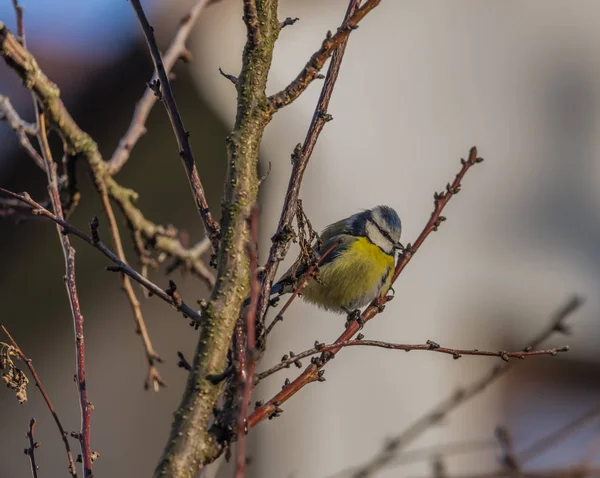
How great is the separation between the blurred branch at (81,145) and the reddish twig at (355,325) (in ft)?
2.38

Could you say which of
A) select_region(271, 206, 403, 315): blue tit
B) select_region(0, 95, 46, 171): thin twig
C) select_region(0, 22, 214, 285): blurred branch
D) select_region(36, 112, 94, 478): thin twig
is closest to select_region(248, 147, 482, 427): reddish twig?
select_region(36, 112, 94, 478): thin twig

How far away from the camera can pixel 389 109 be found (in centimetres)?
659

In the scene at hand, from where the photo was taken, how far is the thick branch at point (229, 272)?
1.06 m

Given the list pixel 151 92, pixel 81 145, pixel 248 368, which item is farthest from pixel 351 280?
pixel 248 368

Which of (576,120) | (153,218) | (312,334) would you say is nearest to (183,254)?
(153,218)

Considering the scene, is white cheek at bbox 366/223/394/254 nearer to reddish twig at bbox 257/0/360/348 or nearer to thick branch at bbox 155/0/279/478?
reddish twig at bbox 257/0/360/348

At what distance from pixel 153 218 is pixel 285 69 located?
63.2 inches

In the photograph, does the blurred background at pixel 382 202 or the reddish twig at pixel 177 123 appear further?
the blurred background at pixel 382 202

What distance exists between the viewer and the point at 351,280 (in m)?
3.23

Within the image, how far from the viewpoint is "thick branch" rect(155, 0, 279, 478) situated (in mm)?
1058

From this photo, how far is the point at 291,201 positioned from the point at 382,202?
4626mm

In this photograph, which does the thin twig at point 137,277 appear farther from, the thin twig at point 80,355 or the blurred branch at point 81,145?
the blurred branch at point 81,145

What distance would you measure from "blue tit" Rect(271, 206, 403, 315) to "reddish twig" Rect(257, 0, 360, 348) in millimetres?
1727

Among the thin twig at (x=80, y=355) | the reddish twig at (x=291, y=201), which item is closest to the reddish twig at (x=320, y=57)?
the reddish twig at (x=291, y=201)
